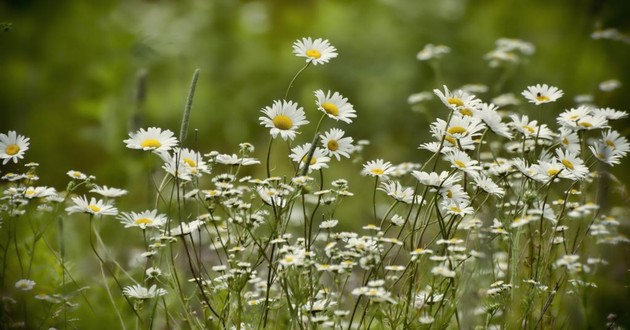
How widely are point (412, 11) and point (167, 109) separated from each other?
6.23 ft

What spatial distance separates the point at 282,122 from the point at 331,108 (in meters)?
0.12

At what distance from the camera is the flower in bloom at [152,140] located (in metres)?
1.44

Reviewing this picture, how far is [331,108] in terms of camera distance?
151cm

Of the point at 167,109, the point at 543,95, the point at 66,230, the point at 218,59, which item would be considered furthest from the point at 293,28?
the point at 543,95

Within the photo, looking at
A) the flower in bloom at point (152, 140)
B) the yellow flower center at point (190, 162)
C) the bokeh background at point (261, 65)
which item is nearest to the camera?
the flower in bloom at point (152, 140)

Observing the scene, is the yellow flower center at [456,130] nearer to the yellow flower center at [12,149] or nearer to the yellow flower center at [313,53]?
the yellow flower center at [313,53]

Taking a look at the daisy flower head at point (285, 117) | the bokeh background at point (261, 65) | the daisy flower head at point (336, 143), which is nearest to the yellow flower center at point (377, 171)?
the daisy flower head at point (336, 143)

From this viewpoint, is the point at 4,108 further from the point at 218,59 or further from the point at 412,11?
the point at 412,11

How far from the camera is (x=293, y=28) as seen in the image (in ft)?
17.4

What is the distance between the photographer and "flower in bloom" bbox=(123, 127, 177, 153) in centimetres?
144

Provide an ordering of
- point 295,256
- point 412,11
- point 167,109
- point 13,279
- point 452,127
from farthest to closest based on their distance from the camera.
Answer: point 412,11, point 167,109, point 13,279, point 452,127, point 295,256

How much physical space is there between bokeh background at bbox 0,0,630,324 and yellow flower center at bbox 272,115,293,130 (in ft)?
7.50

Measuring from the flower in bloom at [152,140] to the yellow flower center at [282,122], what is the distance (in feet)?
0.75

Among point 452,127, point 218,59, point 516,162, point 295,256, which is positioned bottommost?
point 295,256
